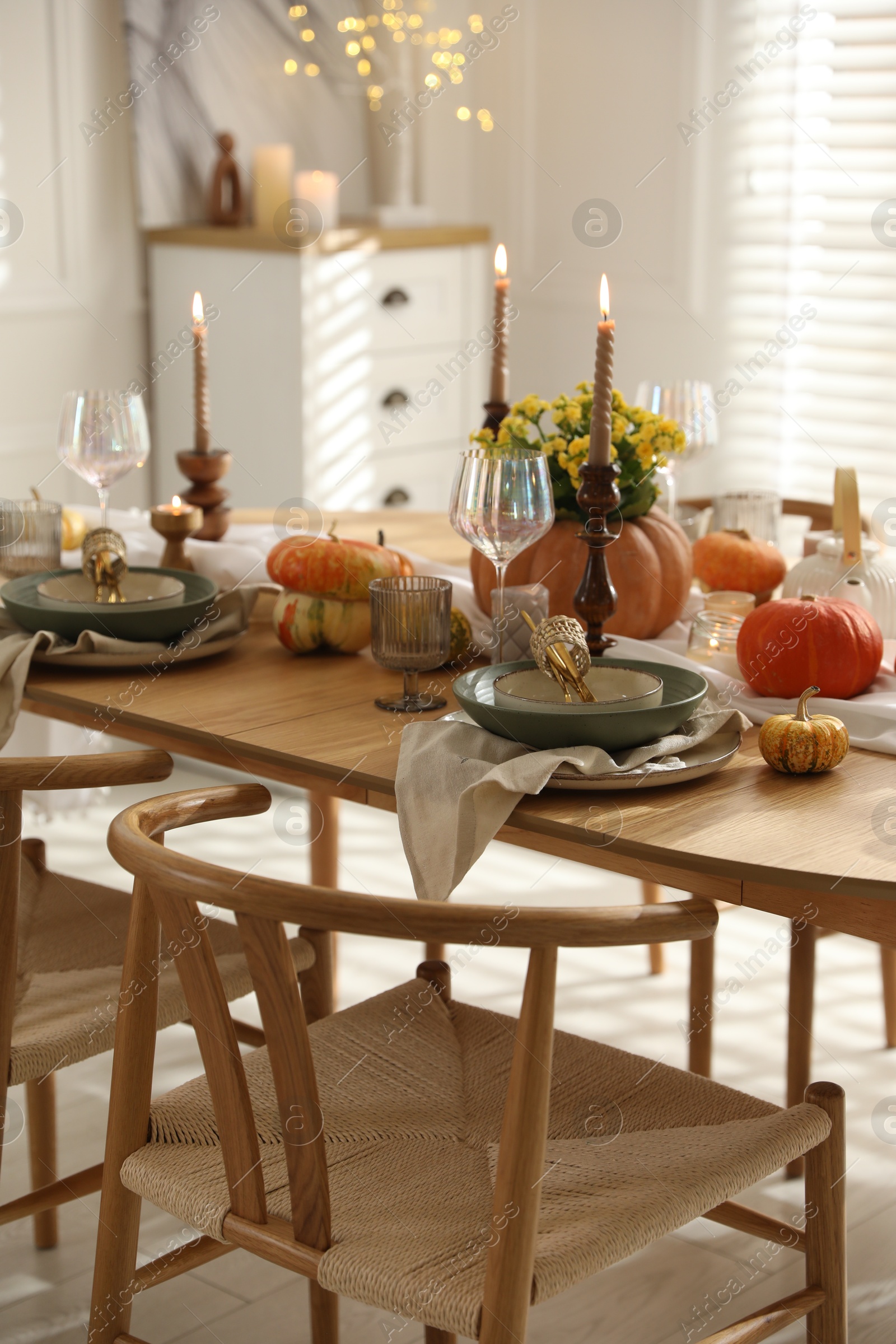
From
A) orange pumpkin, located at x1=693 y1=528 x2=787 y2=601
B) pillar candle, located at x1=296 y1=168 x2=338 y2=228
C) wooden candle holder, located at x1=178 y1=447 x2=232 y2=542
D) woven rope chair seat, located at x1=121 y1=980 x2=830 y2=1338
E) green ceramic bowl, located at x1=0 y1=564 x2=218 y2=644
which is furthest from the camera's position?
pillar candle, located at x1=296 y1=168 x2=338 y2=228

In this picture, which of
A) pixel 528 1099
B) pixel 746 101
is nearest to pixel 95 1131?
pixel 528 1099

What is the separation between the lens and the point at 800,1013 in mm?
2033

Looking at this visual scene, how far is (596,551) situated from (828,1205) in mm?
689

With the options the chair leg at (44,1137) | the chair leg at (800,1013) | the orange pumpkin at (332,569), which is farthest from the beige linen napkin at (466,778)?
the chair leg at (44,1137)

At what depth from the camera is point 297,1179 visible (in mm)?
1117

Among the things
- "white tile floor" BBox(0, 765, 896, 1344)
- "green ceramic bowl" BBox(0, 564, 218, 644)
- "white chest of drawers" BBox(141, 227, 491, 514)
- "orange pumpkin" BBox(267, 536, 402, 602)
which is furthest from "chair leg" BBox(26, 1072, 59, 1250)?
"white chest of drawers" BBox(141, 227, 491, 514)

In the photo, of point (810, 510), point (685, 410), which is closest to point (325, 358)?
point (810, 510)

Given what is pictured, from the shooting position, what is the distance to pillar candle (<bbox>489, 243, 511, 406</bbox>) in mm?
1831

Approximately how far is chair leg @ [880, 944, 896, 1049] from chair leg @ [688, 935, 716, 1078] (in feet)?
0.99

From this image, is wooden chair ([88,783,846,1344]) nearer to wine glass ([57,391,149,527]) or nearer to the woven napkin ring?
the woven napkin ring

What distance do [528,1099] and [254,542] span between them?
1.28 metres

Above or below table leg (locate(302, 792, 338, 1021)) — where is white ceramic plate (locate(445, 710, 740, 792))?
above

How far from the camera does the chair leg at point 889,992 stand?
233cm

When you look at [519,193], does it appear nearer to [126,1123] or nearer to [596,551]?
[596,551]
